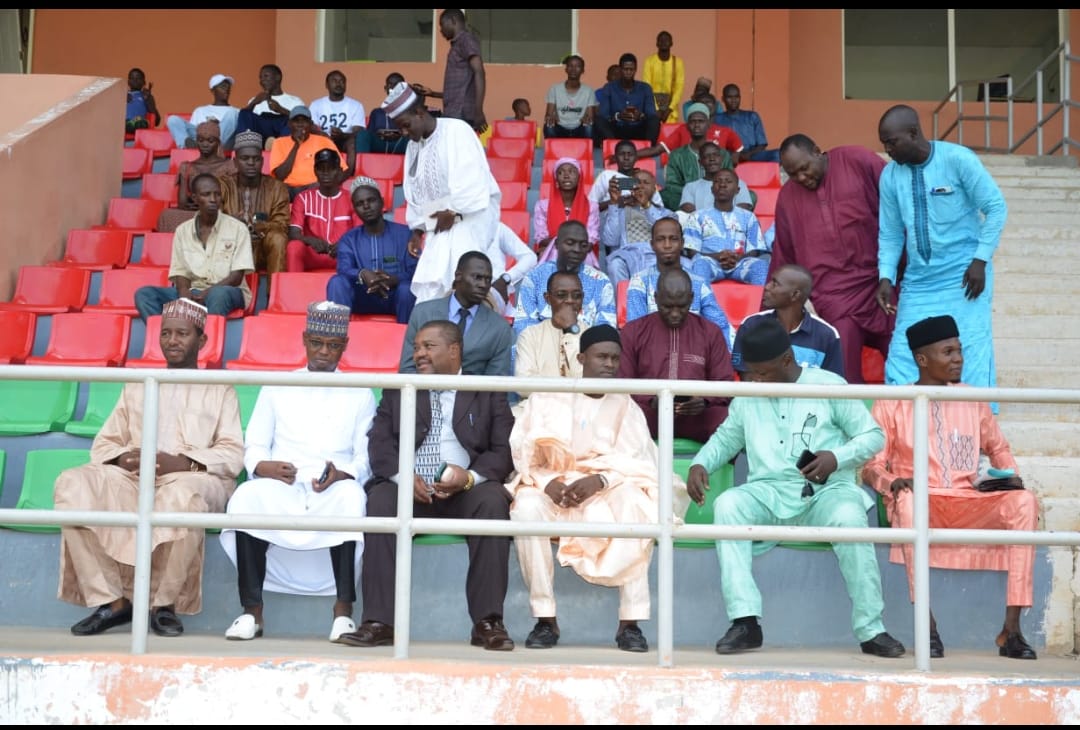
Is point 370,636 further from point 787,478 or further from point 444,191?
point 444,191

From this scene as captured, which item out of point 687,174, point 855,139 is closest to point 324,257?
point 687,174

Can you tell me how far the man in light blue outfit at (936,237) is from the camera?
20.3ft

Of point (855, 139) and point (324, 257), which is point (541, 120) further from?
point (324, 257)

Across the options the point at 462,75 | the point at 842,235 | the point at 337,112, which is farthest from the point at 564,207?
A: the point at 337,112

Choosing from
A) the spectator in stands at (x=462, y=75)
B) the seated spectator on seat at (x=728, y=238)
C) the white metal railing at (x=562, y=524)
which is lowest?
the white metal railing at (x=562, y=524)

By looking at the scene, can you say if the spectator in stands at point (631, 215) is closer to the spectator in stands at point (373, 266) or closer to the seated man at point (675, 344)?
the spectator in stands at point (373, 266)

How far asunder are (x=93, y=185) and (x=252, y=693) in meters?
6.67

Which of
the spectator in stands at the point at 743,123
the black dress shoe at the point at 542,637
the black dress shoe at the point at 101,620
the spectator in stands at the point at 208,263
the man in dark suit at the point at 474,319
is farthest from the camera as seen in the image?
the spectator in stands at the point at 743,123

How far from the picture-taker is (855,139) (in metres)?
15.4

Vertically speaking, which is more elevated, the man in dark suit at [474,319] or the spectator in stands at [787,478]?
the man in dark suit at [474,319]

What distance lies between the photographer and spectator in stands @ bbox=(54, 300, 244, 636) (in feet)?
16.3

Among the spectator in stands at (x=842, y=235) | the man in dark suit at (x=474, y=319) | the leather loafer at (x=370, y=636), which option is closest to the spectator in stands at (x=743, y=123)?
the spectator in stands at (x=842, y=235)

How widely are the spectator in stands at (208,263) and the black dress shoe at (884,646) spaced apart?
491 cm

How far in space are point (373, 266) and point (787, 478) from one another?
3.92 meters
